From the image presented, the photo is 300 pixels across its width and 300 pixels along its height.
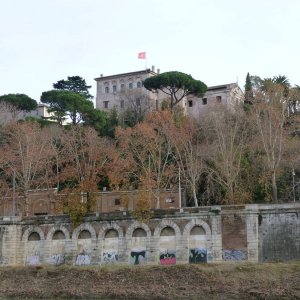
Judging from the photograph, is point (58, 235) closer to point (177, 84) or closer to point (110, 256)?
point (110, 256)

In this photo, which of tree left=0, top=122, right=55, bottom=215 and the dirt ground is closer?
the dirt ground

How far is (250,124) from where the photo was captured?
171ft

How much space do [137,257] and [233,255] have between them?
7994 millimetres

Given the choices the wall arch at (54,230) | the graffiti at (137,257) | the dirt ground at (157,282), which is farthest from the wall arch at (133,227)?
the wall arch at (54,230)

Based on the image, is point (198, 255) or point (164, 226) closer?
point (198, 255)

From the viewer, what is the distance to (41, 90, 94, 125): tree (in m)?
72.5

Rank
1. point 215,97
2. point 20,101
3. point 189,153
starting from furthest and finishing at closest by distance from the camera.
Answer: point 215,97, point 20,101, point 189,153

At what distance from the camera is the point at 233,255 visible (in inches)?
1697

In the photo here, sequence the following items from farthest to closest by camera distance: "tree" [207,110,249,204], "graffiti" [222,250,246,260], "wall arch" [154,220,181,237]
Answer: "tree" [207,110,249,204], "wall arch" [154,220,181,237], "graffiti" [222,250,246,260]

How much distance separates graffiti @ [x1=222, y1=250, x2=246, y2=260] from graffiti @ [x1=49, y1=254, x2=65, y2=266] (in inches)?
555

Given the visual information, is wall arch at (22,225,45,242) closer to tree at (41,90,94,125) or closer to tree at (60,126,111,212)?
tree at (60,126,111,212)

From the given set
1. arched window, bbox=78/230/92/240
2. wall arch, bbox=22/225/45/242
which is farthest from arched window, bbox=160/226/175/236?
wall arch, bbox=22/225/45/242

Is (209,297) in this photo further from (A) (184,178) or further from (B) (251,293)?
(A) (184,178)

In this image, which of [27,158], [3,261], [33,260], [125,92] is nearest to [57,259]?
[33,260]
